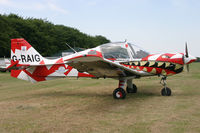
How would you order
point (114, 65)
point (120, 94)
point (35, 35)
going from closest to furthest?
1. point (114, 65)
2. point (120, 94)
3. point (35, 35)

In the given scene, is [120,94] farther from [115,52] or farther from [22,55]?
[22,55]

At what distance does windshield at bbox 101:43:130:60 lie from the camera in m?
7.91

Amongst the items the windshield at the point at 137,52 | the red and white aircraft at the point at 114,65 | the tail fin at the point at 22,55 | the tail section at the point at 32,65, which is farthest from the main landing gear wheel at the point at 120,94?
the tail fin at the point at 22,55

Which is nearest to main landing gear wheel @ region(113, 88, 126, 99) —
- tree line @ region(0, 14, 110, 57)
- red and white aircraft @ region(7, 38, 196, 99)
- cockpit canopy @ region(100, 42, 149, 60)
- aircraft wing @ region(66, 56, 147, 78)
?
red and white aircraft @ region(7, 38, 196, 99)

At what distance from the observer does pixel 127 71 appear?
23.8 feet

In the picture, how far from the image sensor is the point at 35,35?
48.8 m

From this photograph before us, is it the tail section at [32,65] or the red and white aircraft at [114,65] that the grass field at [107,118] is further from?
the tail section at [32,65]

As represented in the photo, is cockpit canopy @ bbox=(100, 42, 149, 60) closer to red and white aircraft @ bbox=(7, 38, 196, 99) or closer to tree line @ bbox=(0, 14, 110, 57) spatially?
red and white aircraft @ bbox=(7, 38, 196, 99)

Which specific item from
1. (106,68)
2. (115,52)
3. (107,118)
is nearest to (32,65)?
(115,52)

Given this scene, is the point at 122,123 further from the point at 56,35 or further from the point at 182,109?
the point at 56,35

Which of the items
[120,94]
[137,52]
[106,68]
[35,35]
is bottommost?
[120,94]

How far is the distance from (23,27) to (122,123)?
157 feet

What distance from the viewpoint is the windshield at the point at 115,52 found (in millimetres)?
7907

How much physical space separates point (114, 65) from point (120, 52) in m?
1.72
